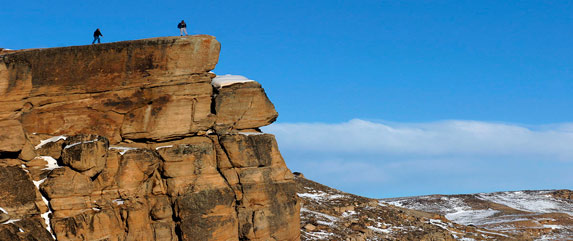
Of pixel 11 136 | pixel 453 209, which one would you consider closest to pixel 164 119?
pixel 11 136

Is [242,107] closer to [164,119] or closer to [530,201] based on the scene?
[164,119]

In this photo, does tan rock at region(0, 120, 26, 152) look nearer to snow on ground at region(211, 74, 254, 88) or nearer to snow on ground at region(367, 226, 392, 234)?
snow on ground at region(211, 74, 254, 88)

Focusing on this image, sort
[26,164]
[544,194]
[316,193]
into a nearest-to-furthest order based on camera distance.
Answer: [26,164]
[316,193]
[544,194]

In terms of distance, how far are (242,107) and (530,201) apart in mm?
105513

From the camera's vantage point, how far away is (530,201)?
12756 cm

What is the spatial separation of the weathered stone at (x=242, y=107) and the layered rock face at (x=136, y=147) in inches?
2.3

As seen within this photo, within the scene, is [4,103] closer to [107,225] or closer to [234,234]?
[107,225]

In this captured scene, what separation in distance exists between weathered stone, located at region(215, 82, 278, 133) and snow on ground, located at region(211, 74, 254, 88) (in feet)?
0.62

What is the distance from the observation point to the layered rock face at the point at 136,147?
98.8 ft

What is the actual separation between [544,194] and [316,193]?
79.6 metres

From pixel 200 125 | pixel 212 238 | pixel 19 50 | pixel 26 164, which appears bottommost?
pixel 212 238

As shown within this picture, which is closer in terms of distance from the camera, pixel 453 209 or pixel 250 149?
pixel 250 149

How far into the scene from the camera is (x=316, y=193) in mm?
71375

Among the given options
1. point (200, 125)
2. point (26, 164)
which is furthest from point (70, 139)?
point (200, 125)
